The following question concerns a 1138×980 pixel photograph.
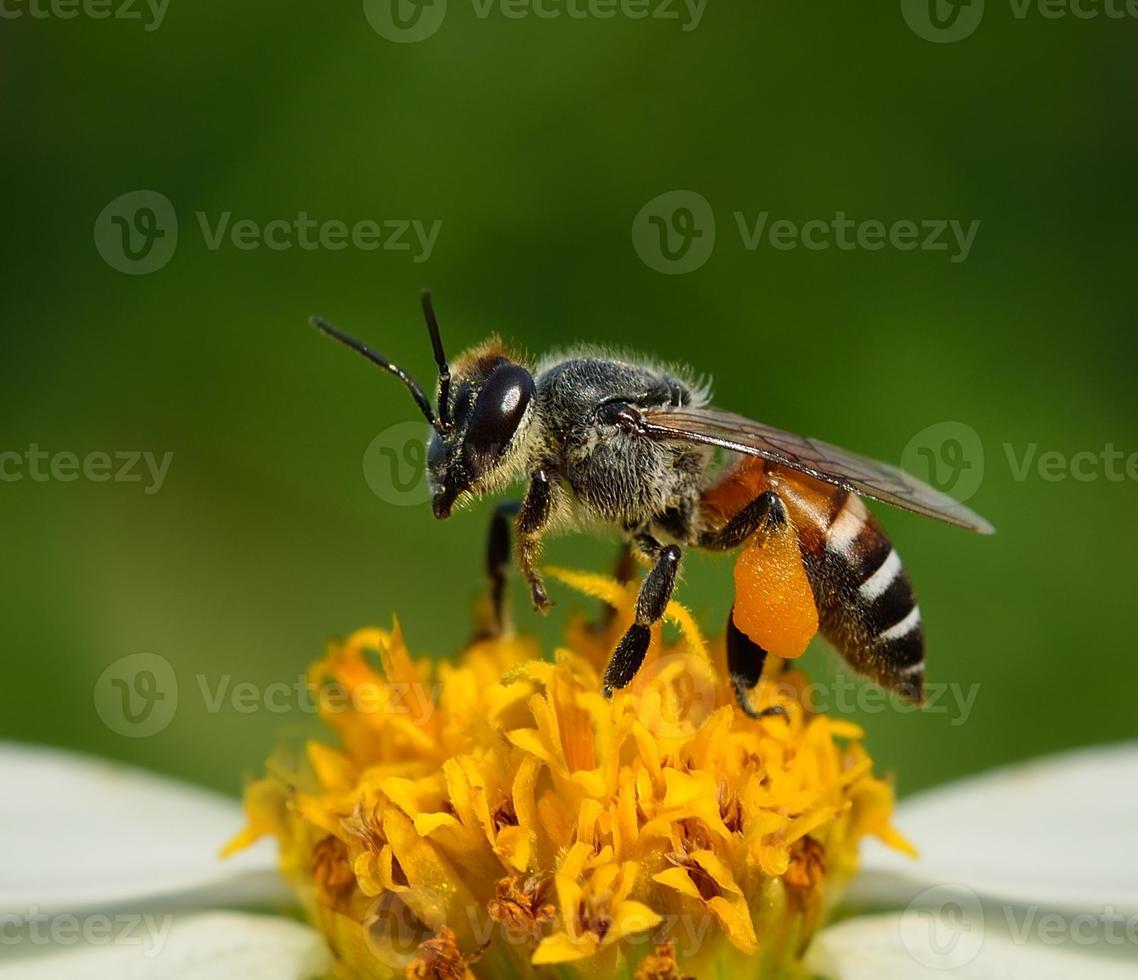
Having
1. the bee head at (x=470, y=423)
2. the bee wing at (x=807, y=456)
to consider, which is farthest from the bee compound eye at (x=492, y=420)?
the bee wing at (x=807, y=456)

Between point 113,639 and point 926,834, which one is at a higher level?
point 926,834

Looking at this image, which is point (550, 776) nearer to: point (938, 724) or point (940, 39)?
point (938, 724)

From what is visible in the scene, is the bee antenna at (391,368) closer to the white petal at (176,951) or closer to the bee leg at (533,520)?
the bee leg at (533,520)

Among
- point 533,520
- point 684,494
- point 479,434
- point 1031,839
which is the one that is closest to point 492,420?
point 479,434

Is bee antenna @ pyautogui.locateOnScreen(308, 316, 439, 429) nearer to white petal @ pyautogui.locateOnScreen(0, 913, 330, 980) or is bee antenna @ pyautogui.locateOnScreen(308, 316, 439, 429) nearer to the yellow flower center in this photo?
the yellow flower center

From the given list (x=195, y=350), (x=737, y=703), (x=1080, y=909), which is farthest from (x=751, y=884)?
(x=195, y=350)

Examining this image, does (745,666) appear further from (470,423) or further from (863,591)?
(470,423)

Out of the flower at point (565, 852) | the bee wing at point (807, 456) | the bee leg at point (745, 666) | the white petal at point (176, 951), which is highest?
the bee wing at point (807, 456)
